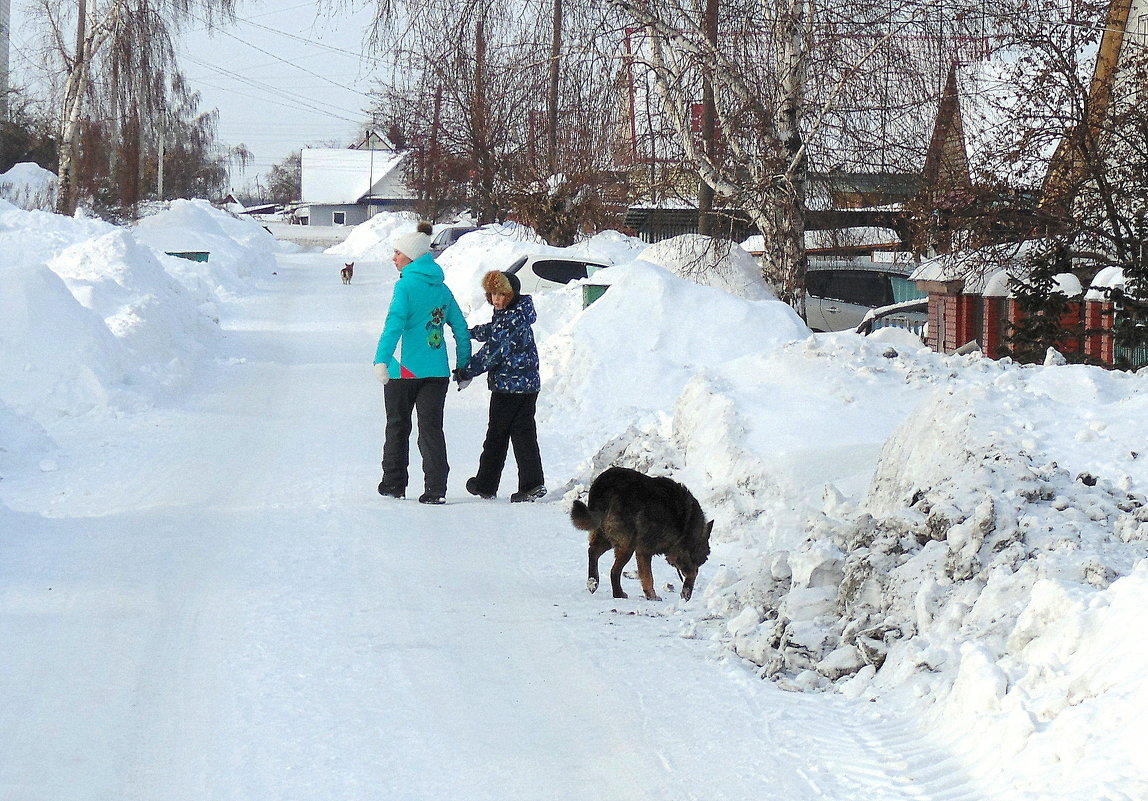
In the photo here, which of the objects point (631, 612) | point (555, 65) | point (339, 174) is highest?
point (339, 174)

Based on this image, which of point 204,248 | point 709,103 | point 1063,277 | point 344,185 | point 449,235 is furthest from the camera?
point 344,185

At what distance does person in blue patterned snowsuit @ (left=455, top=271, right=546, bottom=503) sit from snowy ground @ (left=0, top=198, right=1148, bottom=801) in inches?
9.3

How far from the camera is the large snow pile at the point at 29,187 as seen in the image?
36406mm

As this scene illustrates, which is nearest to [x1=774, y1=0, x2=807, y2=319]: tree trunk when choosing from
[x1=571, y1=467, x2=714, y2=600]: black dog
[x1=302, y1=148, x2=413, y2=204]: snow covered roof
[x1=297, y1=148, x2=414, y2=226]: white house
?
[x1=571, y1=467, x2=714, y2=600]: black dog

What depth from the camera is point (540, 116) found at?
15492 mm

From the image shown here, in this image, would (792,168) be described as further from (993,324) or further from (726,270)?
(993,324)

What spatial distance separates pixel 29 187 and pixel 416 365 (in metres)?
35.3

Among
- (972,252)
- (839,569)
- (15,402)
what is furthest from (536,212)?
(839,569)

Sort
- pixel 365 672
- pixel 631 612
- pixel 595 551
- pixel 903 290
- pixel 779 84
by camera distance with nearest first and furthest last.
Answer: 1. pixel 365 672
2. pixel 631 612
3. pixel 595 551
4. pixel 779 84
5. pixel 903 290

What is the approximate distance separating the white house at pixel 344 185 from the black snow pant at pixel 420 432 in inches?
3595

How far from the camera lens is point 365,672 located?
15.4 ft

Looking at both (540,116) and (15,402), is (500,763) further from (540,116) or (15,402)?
(540,116)

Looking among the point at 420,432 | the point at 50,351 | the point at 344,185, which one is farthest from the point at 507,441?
the point at 344,185

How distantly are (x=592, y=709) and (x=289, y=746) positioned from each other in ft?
3.46
